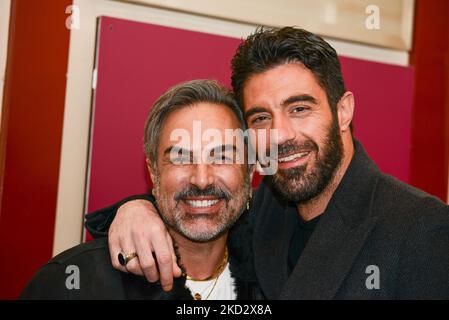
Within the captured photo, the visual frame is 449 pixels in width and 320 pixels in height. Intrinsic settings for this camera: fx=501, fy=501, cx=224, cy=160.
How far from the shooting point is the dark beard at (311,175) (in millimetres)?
1445

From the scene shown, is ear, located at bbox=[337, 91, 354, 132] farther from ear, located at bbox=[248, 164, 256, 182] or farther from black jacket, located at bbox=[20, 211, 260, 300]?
black jacket, located at bbox=[20, 211, 260, 300]

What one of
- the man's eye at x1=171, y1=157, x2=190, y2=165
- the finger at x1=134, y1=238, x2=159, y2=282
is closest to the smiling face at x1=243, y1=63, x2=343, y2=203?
the man's eye at x1=171, y1=157, x2=190, y2=165

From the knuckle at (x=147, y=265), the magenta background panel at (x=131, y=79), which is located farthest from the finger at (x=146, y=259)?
the magenta background panel at (x=131, y=79)

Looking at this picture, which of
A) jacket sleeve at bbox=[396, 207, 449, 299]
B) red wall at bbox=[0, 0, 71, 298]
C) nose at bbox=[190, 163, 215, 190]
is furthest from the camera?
red wall at bbox=[0, 0, 71, 298]

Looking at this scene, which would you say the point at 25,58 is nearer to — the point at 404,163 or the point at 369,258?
the point at 369,258

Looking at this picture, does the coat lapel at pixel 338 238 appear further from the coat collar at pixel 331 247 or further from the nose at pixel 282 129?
the nose at pixel 282 129

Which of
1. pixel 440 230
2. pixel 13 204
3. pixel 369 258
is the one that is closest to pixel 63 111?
pixel 13 204

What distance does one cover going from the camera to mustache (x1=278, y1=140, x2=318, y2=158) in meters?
1.43

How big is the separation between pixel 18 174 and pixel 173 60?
2.36 feet

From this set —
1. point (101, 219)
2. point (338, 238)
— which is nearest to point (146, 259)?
point (101, 219)

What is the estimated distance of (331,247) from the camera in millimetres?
1314

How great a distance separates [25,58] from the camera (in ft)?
5.96

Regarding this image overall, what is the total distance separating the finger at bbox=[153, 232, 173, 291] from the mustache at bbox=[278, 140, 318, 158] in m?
0.42

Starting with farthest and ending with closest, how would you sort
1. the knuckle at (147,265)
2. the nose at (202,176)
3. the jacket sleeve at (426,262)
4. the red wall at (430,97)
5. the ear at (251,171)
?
1. the red wall at (430,97)
2. the ear at (251,171)
3. the nose at (202,176)
4. the knuckle at (147,265)
5. the jacket sleeve at (426,262)
